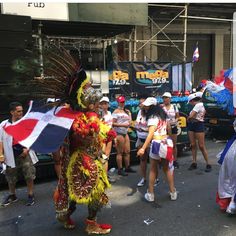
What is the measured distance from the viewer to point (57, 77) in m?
4.18

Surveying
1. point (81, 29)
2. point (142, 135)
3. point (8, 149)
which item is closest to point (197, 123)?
point (142, 135)

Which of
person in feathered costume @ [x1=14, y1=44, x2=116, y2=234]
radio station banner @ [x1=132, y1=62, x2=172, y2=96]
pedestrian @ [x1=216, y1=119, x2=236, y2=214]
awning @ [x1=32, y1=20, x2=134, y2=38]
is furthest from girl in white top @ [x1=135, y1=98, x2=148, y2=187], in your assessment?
awning @ [x1=32, y1=20, x2=134, y2=38]

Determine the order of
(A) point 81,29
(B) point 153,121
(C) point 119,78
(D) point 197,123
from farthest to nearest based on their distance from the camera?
1. (A) point 81,29
2. (C) point 119,78
3. (D) point 197,123
4. (B) point 153,121

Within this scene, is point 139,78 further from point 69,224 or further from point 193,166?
point 69,224

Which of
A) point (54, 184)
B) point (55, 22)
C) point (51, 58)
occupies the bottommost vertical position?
point (54, 184)

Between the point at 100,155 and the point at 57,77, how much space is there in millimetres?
1048

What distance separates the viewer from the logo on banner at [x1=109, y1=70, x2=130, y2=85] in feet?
33.3

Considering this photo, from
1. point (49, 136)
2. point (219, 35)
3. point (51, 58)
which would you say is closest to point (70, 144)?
point (49, 136)

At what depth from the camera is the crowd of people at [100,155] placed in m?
4.23

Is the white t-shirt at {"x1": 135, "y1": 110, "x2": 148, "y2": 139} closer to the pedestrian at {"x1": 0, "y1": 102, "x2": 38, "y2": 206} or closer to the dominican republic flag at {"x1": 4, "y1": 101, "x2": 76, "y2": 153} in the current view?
the pedestrian at {"x1": 0, "y1": 102, "x2": 38, "y2": 206}

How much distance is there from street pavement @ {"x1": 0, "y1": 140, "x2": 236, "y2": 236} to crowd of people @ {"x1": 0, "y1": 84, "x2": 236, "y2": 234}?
7.1 inches

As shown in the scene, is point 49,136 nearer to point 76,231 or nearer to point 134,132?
point 76,231

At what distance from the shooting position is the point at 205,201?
5566 mm

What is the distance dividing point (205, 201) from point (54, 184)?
2757 mm
